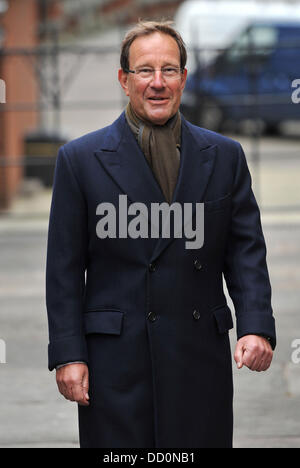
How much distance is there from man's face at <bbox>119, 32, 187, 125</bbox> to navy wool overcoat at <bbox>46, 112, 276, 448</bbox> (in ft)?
0.48

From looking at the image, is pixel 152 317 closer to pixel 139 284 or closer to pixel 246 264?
pixel 139 284

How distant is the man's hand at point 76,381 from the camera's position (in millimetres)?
3293

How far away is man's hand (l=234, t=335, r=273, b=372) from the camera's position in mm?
3361

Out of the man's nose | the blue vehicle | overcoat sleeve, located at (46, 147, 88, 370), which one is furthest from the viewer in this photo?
the blue vehicle

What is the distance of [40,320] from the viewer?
9.02 meters

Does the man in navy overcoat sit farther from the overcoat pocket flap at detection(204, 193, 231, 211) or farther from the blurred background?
the blurred background

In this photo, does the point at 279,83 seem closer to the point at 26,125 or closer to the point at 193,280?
the point at 26,125

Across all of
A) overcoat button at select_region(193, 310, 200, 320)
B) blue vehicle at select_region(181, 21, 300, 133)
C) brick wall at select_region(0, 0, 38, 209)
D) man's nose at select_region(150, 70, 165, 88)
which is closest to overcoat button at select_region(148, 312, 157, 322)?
overcoat button at select_region(193, 310, 200, 320)

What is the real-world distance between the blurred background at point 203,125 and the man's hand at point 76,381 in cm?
154

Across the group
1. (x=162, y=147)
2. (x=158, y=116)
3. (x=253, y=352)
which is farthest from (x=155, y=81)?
(x=253, y=352)

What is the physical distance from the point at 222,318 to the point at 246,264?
0.21 metres

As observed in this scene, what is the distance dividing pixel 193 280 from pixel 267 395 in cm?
350

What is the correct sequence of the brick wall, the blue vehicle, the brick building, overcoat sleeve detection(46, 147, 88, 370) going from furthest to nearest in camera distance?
the blue vehicle, the brick wall, the brick building, overcoat sleeve detection(46, 147, 88, 370)

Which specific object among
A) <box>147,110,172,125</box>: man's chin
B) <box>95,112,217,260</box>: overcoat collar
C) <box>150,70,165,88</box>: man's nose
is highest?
<box>150,70,165,88</box>: man's nose
